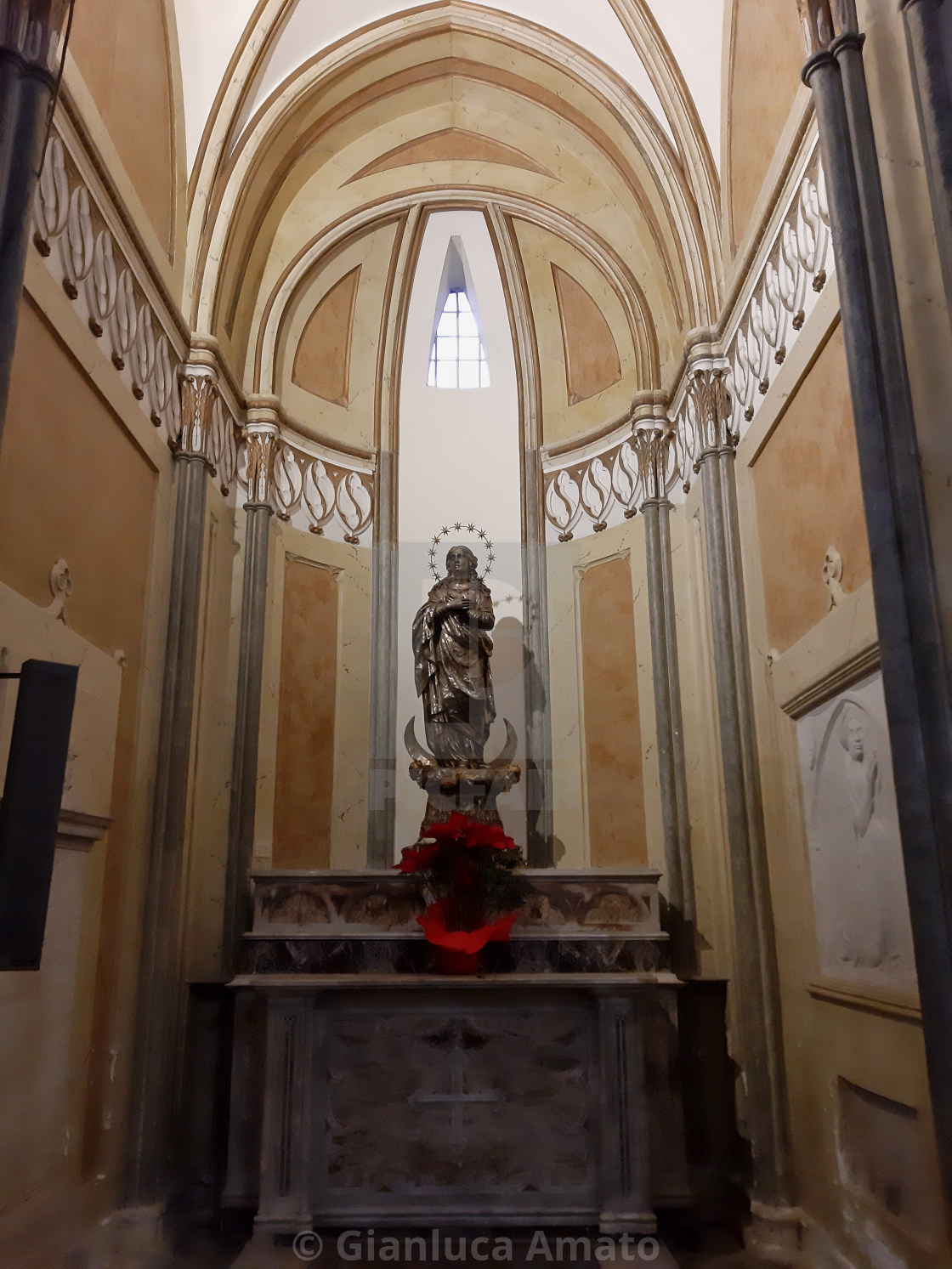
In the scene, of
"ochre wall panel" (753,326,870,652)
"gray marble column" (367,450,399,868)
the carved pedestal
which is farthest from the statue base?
"ochre wall panel" (753,326,870,652)

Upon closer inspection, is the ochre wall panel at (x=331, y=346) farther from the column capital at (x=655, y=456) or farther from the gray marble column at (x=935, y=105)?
the gray marble column at (x=935, y=105)

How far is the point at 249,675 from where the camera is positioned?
6918 millimetres

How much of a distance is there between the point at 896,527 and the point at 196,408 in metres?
4.61

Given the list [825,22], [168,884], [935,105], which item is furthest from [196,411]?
[935,105]

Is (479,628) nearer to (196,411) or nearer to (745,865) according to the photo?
(196,411)

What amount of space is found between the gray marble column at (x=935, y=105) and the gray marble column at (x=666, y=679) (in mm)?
3826

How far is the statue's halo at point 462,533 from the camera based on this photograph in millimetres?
8094

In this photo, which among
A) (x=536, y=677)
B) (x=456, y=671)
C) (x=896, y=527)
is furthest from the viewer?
(x=536, y=677)

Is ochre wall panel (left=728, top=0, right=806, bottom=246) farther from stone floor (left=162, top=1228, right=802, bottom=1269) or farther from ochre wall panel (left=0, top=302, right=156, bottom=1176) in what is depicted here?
stone floor (left=162, top=1228, right=802, bottom=1269)

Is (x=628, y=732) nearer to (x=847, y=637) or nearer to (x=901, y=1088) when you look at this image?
(x=847, y=637)

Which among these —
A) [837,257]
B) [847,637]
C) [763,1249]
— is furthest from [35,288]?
[763,1249]

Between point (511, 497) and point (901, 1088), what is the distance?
5.47 metres

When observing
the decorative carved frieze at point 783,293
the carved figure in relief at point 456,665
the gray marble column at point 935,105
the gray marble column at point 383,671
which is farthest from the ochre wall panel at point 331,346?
the gray marble column at point 935,105

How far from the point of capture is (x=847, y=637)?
4371 millimetres
